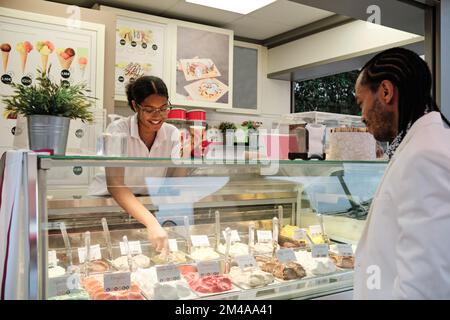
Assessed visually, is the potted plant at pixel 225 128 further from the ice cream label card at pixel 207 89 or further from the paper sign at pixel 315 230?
the ice cream label card at pixel 207 89

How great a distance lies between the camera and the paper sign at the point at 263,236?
210 centimetres

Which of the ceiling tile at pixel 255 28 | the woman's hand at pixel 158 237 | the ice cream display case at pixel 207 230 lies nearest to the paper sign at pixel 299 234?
the ice cream display case at pixel 207 230

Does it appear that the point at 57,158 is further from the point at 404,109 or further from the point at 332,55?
the point at 332,55

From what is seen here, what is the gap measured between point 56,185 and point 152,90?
2.50ft

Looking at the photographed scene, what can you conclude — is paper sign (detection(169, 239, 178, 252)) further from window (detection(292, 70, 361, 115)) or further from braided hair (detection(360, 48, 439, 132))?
window (detection(292, 70, 361, 115))

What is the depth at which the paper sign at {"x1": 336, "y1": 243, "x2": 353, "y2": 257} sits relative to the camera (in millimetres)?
1979

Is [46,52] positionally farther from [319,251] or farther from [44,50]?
[319,251]

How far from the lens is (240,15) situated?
4008mm

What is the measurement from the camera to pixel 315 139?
1878 millimetres

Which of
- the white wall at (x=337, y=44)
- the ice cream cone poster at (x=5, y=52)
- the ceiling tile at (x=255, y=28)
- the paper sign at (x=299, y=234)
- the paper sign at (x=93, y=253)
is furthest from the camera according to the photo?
the ceiling tile at (x=255, y=28)

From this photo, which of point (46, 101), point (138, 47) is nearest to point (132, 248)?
point (46, 101)

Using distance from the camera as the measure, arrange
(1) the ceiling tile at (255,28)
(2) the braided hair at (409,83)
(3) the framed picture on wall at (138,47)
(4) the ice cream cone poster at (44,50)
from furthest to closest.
→ (1) the ceiling tile at (255,28) → (3) the framed picture on wall at (138,47) → (4) the ice cream cone poster at (44,50) → (2) the braided hair at (409,83)

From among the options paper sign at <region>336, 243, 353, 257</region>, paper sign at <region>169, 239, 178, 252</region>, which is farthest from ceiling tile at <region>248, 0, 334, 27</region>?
paper sign at <region>169, 239, 178, 252</region>

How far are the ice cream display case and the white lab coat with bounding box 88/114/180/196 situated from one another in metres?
0.01
